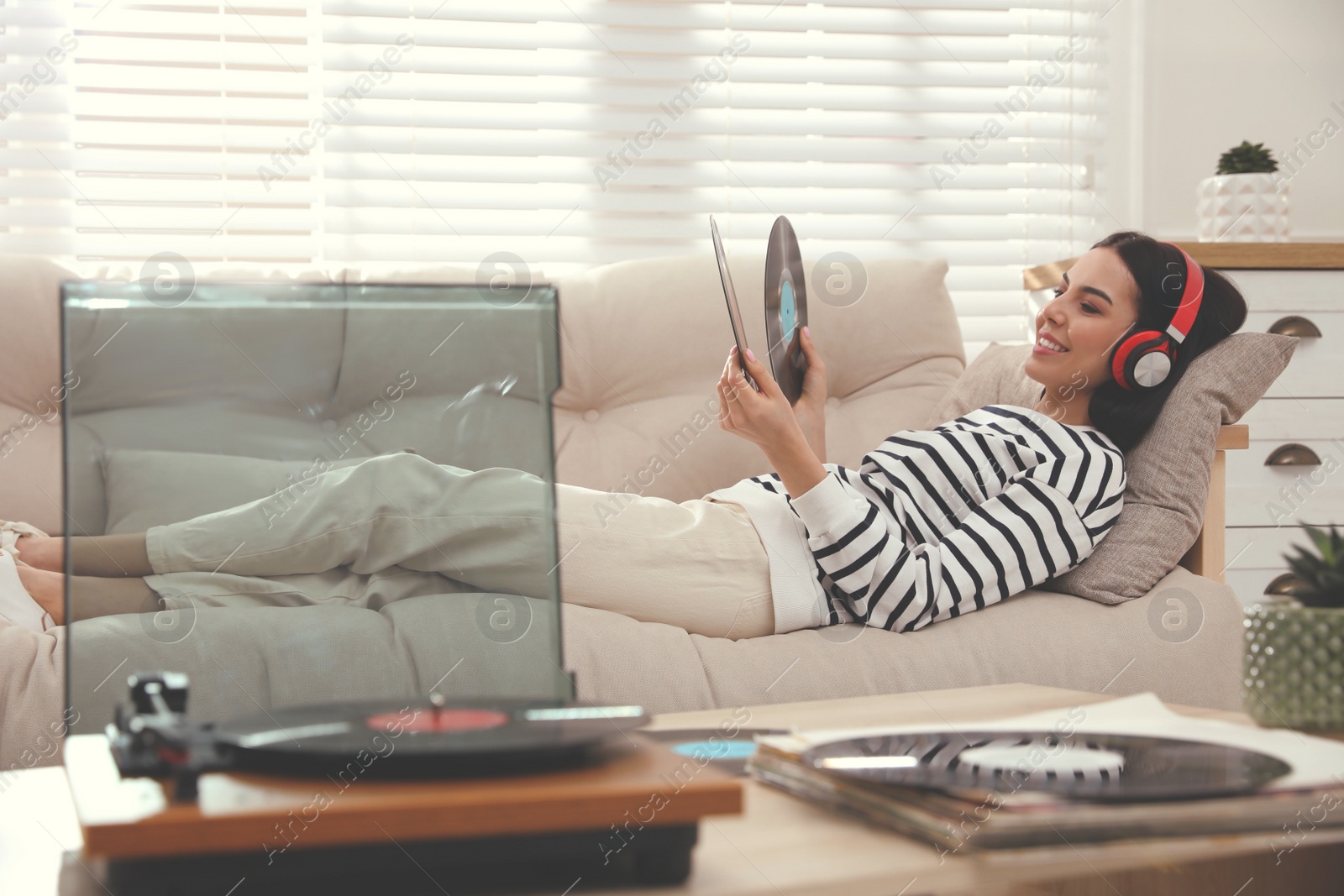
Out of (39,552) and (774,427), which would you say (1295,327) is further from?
(39,552)

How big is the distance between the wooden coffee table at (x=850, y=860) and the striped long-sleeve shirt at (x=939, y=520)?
0.50 metres

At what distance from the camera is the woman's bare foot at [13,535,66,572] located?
118cm

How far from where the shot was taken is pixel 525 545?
79 cm

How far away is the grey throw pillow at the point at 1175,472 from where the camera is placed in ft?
4.20

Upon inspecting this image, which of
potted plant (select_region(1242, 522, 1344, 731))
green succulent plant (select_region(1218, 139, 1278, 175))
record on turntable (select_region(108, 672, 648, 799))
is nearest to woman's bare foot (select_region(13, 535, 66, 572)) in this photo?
record on turntable (select_region(108, 672, 648, 799))

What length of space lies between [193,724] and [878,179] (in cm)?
209

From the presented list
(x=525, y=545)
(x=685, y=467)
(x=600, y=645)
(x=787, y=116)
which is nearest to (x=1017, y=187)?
(x=787, y=116)

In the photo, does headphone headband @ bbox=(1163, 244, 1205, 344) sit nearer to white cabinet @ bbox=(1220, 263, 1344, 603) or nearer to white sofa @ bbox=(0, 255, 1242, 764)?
white sofa @ bbox=(0, 255, 1242, 764)

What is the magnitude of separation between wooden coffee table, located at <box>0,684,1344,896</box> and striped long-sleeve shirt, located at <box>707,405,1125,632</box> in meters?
0.50

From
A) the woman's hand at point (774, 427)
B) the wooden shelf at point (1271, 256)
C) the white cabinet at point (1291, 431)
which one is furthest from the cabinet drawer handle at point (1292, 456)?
the woman's hand at point (774, 427)

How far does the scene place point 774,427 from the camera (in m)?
1.18

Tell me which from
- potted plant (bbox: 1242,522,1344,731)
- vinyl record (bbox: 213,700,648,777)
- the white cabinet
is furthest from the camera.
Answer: the white cabinet

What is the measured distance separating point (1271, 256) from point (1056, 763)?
1725 mm

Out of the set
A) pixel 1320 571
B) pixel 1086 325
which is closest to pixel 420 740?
pixel 1320 571
